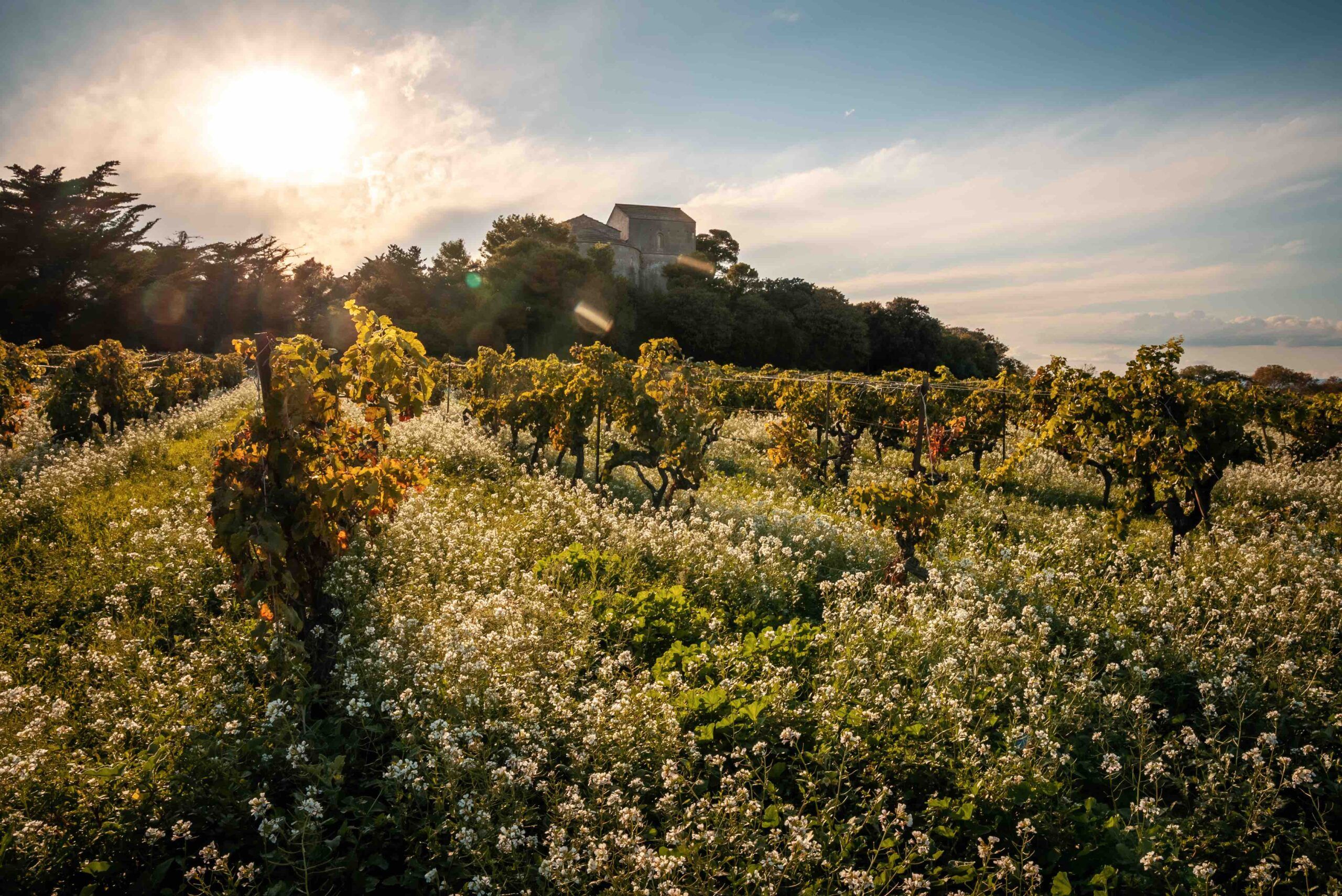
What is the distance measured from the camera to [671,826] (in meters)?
3.86

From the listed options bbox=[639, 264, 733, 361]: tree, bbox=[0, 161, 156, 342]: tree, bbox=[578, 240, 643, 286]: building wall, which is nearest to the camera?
bbox=[0, 161, 156, 342]: tree

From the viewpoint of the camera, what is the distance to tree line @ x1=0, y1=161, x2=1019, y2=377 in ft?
135

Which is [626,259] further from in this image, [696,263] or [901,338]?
[901,338]

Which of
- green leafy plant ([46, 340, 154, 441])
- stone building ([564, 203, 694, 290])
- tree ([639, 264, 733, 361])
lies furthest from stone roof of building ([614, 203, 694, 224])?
green leafy plant ([46, 340, 154, 441])

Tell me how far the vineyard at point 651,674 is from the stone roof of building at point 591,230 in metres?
54.7

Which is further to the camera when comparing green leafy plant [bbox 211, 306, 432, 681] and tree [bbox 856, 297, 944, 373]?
tree [bbox 856, 297, 944, 373]

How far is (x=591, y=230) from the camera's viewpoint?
6253 cm

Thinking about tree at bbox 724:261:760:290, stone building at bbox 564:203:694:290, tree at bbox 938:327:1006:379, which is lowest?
tree at bbox 938:327:1006:379

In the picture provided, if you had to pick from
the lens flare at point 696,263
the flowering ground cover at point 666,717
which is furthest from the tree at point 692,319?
the flowering ground cover at point 666,717

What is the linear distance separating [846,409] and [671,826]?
13.5 m

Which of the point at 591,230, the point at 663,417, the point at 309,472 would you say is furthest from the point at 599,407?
the point at 591,230

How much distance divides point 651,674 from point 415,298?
4711cm

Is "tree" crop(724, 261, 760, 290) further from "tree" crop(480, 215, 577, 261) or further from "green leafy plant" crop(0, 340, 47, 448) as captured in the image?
"green leafy plant" crop(0, 340, 47, 448)

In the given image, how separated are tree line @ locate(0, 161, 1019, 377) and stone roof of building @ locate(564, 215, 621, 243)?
25.9 feet
